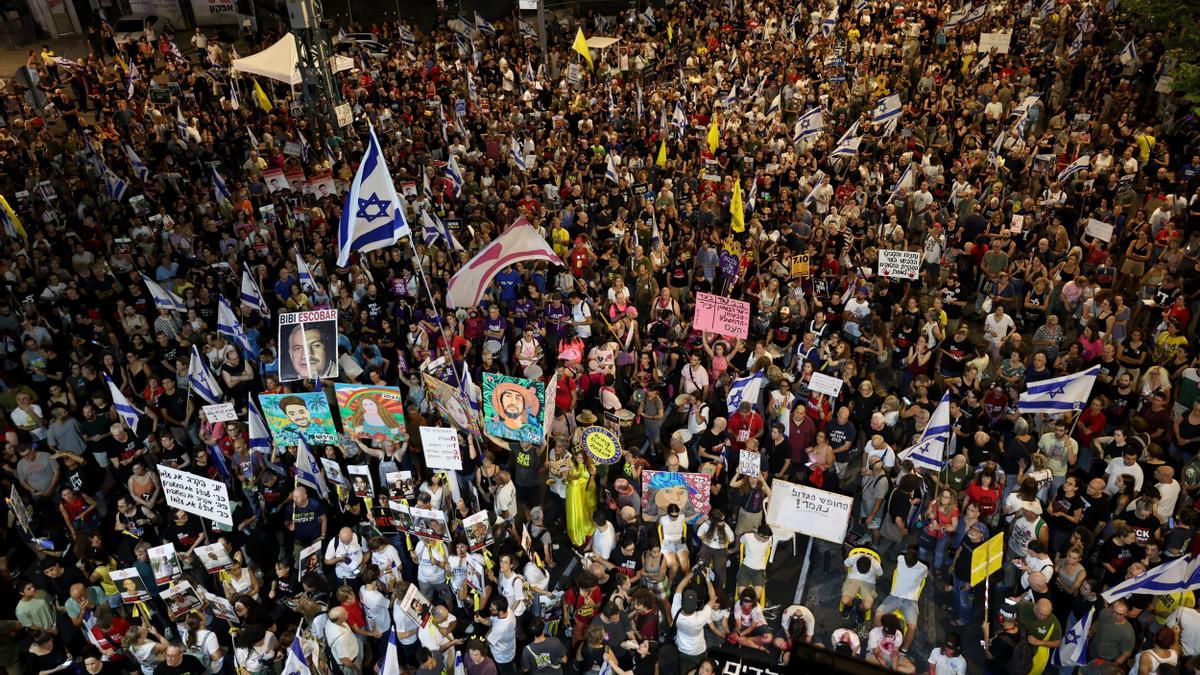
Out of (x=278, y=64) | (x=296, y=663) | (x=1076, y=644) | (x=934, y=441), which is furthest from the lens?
(x=278, y=64)

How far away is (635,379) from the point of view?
40.5 ft

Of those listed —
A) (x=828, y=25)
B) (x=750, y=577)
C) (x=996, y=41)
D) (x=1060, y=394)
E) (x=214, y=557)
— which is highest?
(x=996, y=41)

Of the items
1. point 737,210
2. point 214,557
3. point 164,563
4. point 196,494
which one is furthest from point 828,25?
point 164,563

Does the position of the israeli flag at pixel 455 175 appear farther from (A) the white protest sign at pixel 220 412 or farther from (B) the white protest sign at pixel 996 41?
(B) the white protest sign at pixel 996 41

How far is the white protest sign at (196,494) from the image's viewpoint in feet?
32.0

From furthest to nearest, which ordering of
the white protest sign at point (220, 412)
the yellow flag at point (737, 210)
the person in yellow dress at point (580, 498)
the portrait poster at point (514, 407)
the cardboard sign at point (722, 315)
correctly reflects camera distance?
1. the yellow flag at point (737, 210)
2. the cardboard sign at point (722, 315)
3. the white protest sign at point (220, 412)
4. the portrait poster at point (514, 407)
5. the person in yellow dress at point (580, 498)

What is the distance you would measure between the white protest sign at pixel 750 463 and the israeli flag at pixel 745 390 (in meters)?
1.06

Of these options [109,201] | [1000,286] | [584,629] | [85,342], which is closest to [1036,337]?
[1000,286]

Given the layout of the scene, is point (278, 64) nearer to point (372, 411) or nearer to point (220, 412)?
point (220, 412)

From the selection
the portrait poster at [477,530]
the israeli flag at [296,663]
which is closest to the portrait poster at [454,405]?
the portrait poster at [477,530]

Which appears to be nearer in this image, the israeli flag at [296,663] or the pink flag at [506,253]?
the israeli flag at [296,663]

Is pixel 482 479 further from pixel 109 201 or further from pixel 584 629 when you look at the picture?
pixel 109 201

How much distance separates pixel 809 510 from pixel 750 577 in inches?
39.0

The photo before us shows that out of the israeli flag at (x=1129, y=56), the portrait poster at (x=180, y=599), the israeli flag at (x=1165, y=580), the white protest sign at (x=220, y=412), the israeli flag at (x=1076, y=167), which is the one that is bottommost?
the portrait poster at (x=180, y=599)
